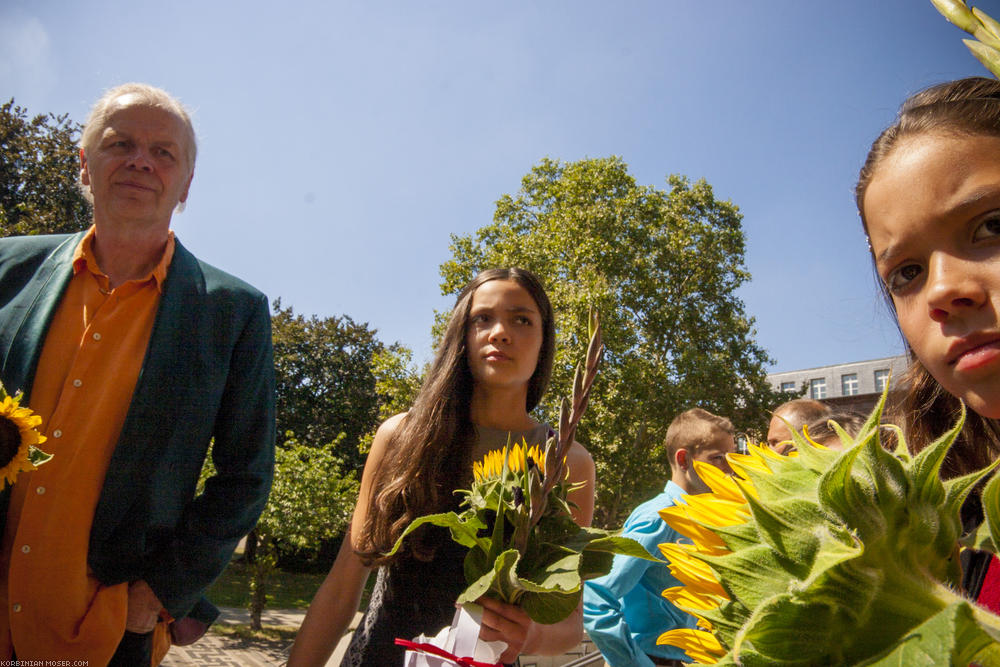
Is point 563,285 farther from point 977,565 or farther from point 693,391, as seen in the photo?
point 977,565

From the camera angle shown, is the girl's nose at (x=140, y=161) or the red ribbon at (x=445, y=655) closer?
the red ribbon at (x=445, y=655)

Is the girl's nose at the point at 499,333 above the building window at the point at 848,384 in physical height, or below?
below

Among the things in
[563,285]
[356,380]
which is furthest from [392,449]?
[356,380]

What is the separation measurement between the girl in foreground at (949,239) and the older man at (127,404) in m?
2.25

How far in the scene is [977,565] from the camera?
89 cm

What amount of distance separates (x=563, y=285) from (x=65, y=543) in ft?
55.7

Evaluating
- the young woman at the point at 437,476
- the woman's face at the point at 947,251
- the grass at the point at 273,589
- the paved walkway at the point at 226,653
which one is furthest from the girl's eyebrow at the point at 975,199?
the grass at the point at 273,589

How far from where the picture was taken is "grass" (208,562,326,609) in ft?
67.4

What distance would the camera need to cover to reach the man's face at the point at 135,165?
2.37 metres

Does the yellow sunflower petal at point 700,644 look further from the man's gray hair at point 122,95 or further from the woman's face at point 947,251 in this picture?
the man's gray hair at point 122,95

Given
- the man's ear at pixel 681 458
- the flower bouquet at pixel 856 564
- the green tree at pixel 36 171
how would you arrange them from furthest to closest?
the green tree at pixel 36 171
the man's ear at pixel 681 458
the flower bouquet at pixel 856 564

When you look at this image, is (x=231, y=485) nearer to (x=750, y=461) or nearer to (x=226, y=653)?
(x=750, y=461)

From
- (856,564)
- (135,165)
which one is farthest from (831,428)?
(135,165)

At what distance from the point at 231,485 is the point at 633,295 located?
1899 cm
